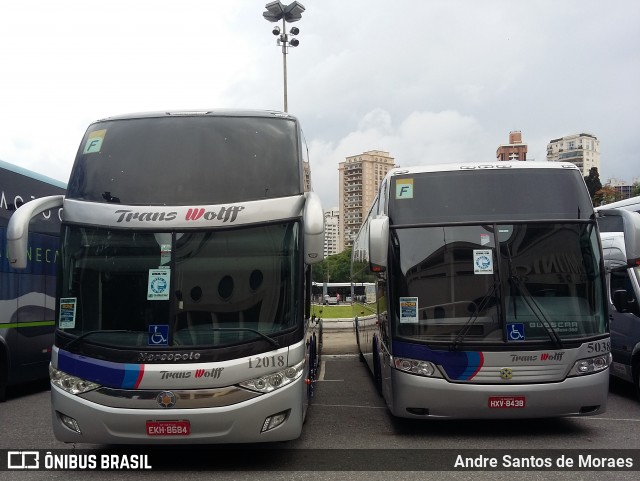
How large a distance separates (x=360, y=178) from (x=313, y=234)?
76.0 m

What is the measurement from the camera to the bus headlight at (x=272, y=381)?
5957 mm

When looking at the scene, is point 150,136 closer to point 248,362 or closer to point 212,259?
point 212,259

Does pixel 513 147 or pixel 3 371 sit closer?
pixel 3 371

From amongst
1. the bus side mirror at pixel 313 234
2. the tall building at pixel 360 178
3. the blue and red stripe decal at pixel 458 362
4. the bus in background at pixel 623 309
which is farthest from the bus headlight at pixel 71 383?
the tall building at pixel 360 178

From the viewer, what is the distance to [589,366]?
720cm

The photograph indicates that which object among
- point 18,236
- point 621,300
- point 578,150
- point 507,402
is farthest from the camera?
point 578,150

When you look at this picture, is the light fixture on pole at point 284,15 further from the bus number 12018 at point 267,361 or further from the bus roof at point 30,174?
the bus number 12018 at point 267,361

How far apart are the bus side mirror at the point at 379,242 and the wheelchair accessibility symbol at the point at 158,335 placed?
2596 mm

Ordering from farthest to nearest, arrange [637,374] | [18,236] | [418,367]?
[637,374] < [418,367] < [18,236]

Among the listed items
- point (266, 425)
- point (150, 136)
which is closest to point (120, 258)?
point (150, 136)

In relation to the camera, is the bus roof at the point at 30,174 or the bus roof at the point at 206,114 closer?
the bus roof at the point at 206,114

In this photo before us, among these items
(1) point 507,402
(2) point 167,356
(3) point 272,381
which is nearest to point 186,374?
(2) point 167,356

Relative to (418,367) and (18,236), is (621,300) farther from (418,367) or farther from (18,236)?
(18,236)

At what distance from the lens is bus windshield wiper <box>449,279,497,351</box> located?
7164mm
